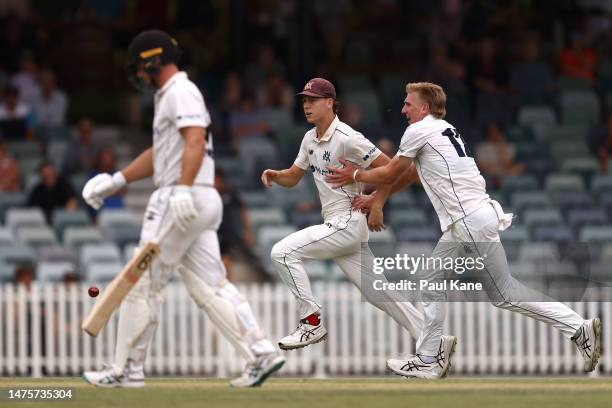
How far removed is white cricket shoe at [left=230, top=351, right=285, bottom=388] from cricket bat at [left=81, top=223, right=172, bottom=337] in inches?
38.0

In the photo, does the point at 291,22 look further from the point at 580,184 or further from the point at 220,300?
the point at 220,300

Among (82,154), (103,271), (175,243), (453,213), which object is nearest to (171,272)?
(175,243)

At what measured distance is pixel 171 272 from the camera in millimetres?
11516

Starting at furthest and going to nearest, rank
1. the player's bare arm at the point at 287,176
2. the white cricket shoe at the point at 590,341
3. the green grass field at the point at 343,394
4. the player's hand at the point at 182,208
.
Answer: the player's bare arm at the point at 287,176 < the white cricket shoe at the point at 590,341 < the player's hand at the point at 182,208 < the green grass field at the point at 343,394

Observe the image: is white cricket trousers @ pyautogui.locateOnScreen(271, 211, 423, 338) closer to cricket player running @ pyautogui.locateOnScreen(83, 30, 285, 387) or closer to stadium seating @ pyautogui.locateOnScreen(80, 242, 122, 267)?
Answer: cricket player running @ pyautogui.locateOnScreen(83, 30, 285, 387)

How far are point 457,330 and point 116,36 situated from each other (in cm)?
833

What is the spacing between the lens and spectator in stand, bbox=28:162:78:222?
2064 cm

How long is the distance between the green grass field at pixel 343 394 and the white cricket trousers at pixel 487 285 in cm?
42

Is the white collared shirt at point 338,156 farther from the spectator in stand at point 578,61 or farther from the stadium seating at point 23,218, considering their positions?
the spectator in stand at point 578,61

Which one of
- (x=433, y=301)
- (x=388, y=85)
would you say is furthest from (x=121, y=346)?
(x=388, y=85)

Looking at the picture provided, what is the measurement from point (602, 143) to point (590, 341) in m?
10.5

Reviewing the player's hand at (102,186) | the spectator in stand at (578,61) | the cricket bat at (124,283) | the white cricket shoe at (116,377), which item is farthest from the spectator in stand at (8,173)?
the cricket bat at (124,283)

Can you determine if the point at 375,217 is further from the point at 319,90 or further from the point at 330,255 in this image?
the point at 319,90

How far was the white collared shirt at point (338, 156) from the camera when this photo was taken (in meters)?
13.1
